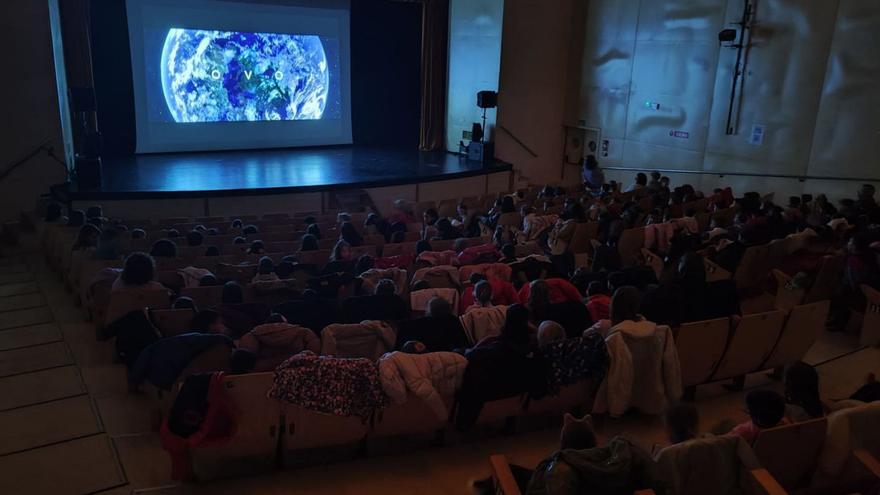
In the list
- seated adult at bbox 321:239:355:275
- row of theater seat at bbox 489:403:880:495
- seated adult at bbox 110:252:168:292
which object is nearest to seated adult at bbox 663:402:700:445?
row of theater seat at bbox 489:403:880:495

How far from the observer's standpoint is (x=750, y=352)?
4500 mm

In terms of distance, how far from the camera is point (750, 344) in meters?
4.47

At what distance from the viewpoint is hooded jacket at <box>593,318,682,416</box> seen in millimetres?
3984

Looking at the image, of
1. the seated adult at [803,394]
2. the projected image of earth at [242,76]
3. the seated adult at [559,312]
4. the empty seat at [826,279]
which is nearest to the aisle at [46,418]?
the seated adult at [559,312]

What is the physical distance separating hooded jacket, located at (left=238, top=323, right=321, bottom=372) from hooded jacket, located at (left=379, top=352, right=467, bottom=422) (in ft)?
2.35

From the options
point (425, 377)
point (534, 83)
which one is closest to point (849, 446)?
point (425, 377)

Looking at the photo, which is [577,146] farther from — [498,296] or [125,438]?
[125,438]

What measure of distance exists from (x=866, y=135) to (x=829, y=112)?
0.67 m

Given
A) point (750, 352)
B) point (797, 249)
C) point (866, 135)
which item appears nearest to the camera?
point (750, 352)

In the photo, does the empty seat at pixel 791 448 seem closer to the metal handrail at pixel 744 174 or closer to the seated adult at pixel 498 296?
the seated adult at pixel 498 296

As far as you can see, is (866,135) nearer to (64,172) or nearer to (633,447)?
(633,447)

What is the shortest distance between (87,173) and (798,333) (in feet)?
31.1

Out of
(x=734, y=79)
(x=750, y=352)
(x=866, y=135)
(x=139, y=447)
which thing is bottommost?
(x=139, y=447)

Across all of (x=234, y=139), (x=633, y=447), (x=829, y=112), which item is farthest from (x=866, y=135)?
(x=234, y=139)
